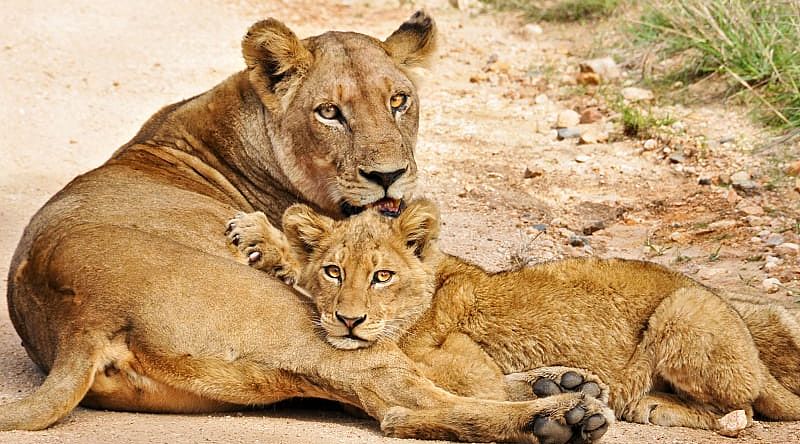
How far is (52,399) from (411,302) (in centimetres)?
147

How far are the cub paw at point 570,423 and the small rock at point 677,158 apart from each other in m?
4.91

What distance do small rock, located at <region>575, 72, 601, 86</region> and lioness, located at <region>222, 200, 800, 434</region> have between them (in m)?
5.88

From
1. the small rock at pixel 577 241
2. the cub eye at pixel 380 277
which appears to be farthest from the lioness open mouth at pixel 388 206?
the small rock at pixel 577 241

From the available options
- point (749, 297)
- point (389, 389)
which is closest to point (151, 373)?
point (389, 389)

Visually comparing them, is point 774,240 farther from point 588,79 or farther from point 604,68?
point 604,68

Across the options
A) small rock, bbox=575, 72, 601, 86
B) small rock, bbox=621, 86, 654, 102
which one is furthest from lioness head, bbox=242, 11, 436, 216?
small rock, bbox=575, 72, 601, 86

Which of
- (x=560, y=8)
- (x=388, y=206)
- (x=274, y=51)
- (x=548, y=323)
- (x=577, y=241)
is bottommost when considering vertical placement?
(x=560, y=8)

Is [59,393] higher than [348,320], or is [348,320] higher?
[59,393]

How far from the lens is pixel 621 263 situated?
5.26 metres

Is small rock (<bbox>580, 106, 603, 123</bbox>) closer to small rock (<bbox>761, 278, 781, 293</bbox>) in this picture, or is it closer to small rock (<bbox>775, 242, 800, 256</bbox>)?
small rock (<bbox>775, 242, 800, 256</bbox>)

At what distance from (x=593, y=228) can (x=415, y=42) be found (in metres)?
2.23

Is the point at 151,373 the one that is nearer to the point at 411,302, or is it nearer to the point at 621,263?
the point at 411,302

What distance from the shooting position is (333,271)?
4816mm

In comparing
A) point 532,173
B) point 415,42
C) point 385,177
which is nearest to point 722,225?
point 532,173
